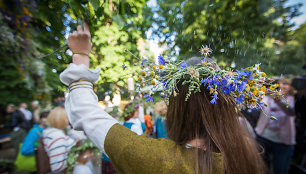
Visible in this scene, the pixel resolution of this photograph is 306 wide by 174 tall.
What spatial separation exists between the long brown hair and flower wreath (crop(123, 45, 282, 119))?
5 cm

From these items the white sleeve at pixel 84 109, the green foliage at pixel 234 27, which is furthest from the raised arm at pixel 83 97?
the green foliage at pixel 234 27

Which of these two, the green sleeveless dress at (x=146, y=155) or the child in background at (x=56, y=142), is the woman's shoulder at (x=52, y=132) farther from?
the green sleeveless dress at (x=146, y=155)

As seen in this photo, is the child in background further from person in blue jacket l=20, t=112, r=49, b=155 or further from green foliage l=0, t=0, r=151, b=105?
green foliage l=0, t=0, r=151, b=105

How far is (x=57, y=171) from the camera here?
2357 millimetres

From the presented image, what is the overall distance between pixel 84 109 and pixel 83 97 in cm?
7

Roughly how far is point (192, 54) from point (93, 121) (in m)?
0.99

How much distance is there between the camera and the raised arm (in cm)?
91

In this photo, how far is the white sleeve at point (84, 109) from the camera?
0.91 m

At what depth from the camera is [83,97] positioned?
93 centimetres

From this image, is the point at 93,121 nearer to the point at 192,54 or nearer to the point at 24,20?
the point at 24,20

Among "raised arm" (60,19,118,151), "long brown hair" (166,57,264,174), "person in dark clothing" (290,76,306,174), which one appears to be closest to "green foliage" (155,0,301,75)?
"long brown hair" (166,57,264,174)

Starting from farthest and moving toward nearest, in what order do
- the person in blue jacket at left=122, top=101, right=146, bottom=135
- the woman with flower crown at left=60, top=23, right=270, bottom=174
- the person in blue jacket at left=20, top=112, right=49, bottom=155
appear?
the person in blue jacket at left=122, top=101, right=146, bottom=135
the person in blue jacket at left=20, top=112, right=49, bottom=155
the woman with flower crown at left=60, top=23, right=270, bottom=174

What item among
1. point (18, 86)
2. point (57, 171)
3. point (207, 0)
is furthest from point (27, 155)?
point (207, 0)

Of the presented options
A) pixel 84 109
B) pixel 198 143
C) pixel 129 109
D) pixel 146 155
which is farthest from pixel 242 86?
pixel 129 109
